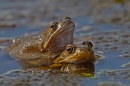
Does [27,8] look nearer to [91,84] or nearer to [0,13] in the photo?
[0,13]

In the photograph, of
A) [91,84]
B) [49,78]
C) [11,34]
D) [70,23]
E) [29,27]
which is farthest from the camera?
[29,27]

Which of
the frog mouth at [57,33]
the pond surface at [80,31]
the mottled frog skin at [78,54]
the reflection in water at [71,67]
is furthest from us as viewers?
the frog mouth at [57,33]

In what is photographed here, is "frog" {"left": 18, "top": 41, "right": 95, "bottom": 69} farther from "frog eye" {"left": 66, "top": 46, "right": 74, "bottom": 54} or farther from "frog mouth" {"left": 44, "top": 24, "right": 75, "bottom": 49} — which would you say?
"frog mouth" {"left": 44, "top": 24, "right": 75, "bottom": 49}

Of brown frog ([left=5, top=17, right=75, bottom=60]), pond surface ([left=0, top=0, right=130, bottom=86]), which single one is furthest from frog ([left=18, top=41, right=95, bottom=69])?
brown frog ([left=5, top=17, right=75, bottom=60])

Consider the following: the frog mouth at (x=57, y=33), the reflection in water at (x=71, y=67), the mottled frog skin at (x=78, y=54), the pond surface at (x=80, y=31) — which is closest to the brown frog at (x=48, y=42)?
the frog mouth at (x=57, y=33)

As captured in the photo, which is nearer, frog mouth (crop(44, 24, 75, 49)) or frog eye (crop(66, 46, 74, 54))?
frog eye (crop(66, 46, 74, 54))

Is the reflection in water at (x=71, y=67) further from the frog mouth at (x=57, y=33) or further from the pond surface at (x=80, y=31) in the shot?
the frog mouth at (x=57, y=33)

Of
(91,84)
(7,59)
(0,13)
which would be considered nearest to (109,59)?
(91,84)

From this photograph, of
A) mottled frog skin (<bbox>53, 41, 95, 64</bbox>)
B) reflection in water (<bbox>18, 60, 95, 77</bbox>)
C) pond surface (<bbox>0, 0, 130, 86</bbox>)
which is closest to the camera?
pond surface (<bbox>0, 0, 130, 86</bbox>)
